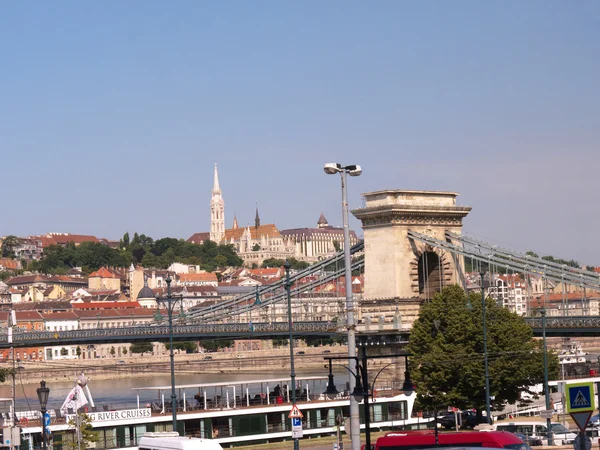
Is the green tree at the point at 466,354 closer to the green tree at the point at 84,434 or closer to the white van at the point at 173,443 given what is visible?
the green tree at the point at 84,434

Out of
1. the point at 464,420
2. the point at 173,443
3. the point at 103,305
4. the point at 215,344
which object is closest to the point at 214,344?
the point at 215,344

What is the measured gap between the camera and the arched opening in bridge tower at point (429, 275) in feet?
188

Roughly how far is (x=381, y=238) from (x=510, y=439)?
3080cm

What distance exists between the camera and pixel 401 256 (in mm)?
56219

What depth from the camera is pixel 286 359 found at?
125 meters

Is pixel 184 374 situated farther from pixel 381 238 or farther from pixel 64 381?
pixel 381 238

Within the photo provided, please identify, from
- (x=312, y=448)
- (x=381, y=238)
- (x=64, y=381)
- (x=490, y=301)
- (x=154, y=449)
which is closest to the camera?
(x=154, y=449)

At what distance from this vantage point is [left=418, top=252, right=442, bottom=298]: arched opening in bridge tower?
57.3m

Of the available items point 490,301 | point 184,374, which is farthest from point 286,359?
point 490,301

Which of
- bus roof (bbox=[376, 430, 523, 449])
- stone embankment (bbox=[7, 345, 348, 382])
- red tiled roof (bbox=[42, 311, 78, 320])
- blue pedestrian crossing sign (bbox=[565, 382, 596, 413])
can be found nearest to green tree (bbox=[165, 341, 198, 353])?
stone embankment (bbox=[7, 345, 348, 382])

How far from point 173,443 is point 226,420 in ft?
46.1

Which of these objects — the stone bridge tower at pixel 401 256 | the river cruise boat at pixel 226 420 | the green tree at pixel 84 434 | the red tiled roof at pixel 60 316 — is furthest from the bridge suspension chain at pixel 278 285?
the red tiled roof at pixel 60 316

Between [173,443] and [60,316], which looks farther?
[60,316]

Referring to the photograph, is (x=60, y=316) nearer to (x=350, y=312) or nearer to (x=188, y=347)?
(x=188, y=347)
